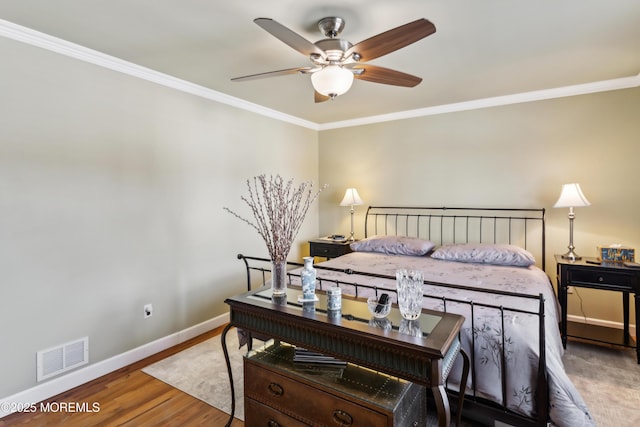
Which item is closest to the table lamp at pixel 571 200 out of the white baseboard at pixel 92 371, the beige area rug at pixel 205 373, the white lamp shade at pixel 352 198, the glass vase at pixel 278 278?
the white lamp shade at pixel 352 198

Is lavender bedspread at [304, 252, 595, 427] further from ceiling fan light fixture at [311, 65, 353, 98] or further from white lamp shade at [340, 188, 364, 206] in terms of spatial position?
white lamp shade at [340, 188, 364, 206]

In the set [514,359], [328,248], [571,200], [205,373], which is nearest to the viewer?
[514,359]

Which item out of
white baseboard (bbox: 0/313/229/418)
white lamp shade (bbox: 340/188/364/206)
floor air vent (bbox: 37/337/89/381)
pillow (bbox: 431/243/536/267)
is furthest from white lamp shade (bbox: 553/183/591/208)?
→ floor air vent (bbox: 37/337/89/381)

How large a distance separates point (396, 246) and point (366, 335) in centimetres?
239

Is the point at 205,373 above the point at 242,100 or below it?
below

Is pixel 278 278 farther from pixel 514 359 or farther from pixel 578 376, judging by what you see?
pixel 578 376

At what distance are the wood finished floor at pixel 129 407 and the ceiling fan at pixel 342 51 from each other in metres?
2.13

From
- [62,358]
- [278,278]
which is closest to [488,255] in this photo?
[278,278]

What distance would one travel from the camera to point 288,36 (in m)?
1.67

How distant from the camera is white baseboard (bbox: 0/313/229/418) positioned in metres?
2.13

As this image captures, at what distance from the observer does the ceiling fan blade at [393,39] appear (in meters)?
1.56

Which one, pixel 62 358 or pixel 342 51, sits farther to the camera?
pixel 62 358

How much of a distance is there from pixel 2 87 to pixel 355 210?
3702 millimetres

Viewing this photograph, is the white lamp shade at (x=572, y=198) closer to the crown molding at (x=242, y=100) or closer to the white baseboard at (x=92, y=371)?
the crown molding at (x=242, y=100)
